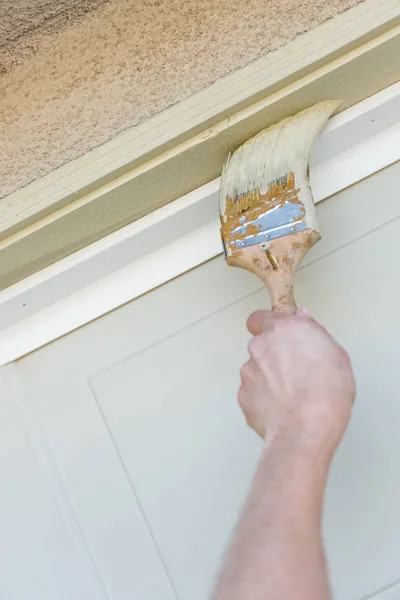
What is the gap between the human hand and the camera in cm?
70

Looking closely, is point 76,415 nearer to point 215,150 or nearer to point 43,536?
point 43,536

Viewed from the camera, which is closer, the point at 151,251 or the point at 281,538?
the point at 281,538

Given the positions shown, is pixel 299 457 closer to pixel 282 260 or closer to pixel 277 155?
pixel 282 260

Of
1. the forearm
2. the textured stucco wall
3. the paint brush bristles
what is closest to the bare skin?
the forearm

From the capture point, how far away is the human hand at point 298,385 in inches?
27.7

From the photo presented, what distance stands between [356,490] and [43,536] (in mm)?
608

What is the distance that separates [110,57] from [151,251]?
35 centimetres

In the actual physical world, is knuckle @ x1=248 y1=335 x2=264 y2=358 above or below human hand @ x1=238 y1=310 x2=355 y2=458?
above

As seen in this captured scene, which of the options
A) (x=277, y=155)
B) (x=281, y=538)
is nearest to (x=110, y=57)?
(x=277, y=155)

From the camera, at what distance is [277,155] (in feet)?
3.05

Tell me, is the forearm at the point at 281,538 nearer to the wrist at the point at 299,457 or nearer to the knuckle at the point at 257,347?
the wrist at the point at 299,457

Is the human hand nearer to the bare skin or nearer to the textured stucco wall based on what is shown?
the bare skin

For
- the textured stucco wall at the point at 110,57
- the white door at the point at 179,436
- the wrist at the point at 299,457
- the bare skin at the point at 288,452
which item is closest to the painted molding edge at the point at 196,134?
the textured stucco wall at the point at 110,57

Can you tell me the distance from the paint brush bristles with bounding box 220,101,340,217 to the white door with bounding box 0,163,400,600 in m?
0.17
